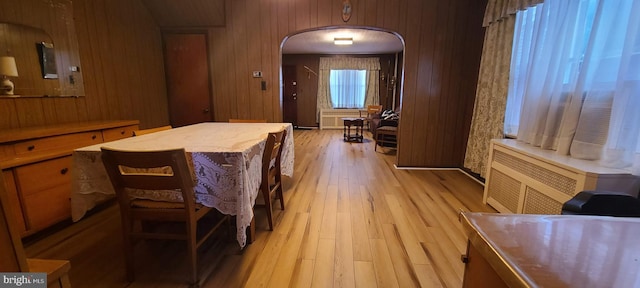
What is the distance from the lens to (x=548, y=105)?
2.13 meters

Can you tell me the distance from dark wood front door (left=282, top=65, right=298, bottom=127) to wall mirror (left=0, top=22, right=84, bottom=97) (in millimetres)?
5785

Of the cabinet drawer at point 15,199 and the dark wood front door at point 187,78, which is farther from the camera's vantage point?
the dark wood front door at point 187,78

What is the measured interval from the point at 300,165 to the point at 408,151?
1649 mm

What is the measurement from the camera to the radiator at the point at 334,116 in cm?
812

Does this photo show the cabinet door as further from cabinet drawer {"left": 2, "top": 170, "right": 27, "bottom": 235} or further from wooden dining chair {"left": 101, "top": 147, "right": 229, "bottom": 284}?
wooden dining chair {"left": 101, "top": 147, "right": 229, "bottom": 284}

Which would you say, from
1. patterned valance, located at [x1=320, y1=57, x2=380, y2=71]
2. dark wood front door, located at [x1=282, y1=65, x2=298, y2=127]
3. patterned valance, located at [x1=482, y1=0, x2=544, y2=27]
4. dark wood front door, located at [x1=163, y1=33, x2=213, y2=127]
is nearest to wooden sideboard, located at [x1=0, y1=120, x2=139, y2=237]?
dark wood front door, located at [x1=163, y1=33, x2=213, y2=127]

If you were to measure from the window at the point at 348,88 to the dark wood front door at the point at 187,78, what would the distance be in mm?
4768

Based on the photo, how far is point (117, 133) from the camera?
2.58 m

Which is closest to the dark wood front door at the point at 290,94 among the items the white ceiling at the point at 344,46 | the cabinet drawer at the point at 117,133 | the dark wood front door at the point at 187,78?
the white ceiling at the point at 344,46

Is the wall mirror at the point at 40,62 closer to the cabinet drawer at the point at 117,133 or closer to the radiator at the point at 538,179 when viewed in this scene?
the cabinet drawer at the point at 117,133

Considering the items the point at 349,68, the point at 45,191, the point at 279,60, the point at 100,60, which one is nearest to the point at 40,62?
the point at 100,60

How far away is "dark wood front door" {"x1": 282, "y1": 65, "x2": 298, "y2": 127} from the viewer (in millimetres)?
8086

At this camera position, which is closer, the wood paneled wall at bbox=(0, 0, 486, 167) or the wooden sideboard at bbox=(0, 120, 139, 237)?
the wooden sideboard at bbox=(0, 120, 139, 237)

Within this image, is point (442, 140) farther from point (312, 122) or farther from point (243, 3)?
point (312, 122)
